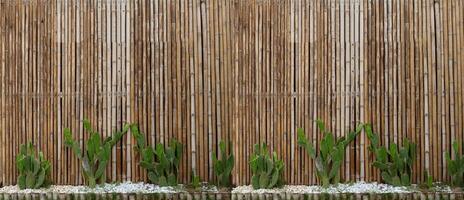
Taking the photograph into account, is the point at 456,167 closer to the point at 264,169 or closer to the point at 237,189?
the point at 264,169

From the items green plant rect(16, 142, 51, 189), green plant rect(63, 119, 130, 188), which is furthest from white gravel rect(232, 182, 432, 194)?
green plant rect(16, 142, 51, 189)

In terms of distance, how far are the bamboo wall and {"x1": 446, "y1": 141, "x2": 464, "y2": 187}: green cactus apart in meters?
0.07

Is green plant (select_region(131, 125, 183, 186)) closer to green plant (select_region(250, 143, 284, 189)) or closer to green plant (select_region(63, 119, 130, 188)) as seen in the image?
green plant (select_region(63, 119, 130, 188))

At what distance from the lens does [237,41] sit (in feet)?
11.8

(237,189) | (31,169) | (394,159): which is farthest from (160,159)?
(394,159)

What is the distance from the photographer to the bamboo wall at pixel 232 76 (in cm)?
357

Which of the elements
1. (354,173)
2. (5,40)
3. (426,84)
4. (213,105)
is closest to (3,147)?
(5,40)

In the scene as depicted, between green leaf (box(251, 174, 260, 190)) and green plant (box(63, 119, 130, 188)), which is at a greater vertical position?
green plant (box(63, 119, 130, 188))

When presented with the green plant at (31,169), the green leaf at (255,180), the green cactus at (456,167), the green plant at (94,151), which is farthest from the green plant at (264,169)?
the green plant at (31,169)

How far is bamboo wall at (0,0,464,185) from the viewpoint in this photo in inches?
141

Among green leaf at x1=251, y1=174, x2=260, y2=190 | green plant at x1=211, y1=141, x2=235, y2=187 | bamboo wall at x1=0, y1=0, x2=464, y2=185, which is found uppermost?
bamboo wall at x1=0, y1=0, x2=464, y2=185

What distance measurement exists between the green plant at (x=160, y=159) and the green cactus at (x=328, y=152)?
1.99 feet

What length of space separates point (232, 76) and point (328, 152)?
59 centimetres

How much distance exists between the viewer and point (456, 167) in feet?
11.6
